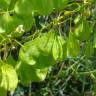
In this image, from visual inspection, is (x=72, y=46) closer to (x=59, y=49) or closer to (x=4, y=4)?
(x=59, y=49)

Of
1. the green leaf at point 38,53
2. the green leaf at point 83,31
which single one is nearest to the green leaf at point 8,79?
the green leaf at point 38,53

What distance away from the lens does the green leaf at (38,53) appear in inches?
28.6

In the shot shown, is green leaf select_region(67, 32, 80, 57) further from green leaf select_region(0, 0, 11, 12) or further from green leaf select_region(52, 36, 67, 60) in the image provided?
green leaf select_region(0, 0, 11, 12)

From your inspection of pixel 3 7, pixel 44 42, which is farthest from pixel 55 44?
pixel 3 7

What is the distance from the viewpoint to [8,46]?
82 centimetres

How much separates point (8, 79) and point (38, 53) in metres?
0.08

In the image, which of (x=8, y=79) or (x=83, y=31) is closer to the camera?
(x=8, y=79)

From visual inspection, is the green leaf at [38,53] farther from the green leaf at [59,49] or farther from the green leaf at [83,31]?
the green leaf at [83,31]

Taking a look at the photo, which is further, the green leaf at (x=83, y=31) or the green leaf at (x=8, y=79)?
the green leaf at (x=83, y=31)

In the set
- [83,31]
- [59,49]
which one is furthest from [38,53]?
[83,31]

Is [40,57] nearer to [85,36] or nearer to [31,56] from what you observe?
[31,56]

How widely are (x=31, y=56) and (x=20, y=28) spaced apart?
0.07 m

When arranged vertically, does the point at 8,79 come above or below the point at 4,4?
below

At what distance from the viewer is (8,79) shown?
71 centimetres
